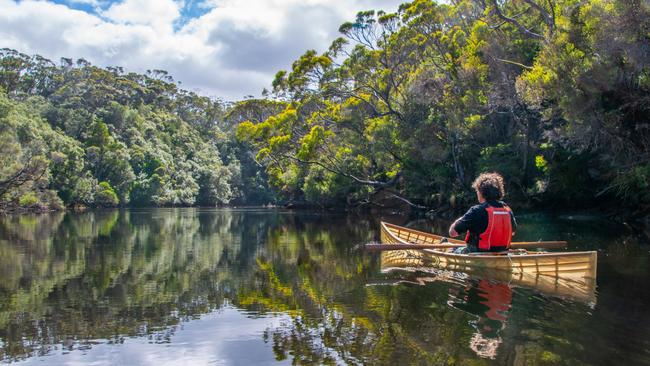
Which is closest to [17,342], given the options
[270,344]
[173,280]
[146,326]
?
[146,326]

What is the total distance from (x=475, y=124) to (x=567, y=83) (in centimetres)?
1108

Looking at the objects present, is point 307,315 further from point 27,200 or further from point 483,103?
point 27,200

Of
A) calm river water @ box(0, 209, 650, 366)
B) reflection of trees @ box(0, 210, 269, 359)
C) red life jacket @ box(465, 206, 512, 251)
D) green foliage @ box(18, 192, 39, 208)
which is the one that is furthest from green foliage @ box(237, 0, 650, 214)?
green foliage @ box(18, 192, 39, 208)

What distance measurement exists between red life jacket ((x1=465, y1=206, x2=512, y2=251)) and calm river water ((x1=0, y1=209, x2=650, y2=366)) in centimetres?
69

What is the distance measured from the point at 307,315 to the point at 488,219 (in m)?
3.64

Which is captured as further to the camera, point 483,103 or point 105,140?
point 105,140

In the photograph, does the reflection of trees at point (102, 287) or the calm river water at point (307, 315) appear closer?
the calm river water at point (307, 315)

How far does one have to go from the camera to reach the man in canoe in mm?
8797

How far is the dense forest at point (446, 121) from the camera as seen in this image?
16812mm

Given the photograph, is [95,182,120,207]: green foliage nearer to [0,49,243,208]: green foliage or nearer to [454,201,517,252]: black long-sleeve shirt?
[0,49,243,208]: green foliage

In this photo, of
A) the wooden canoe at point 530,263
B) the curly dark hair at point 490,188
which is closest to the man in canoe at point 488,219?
the curly dark hair at point 490,188

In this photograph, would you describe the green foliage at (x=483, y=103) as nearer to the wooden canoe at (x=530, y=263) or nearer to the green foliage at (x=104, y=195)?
the wooden canoe at (x=530, y=263)

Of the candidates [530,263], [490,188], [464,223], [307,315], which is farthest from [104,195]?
[530,263]

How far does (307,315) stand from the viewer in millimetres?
7168
